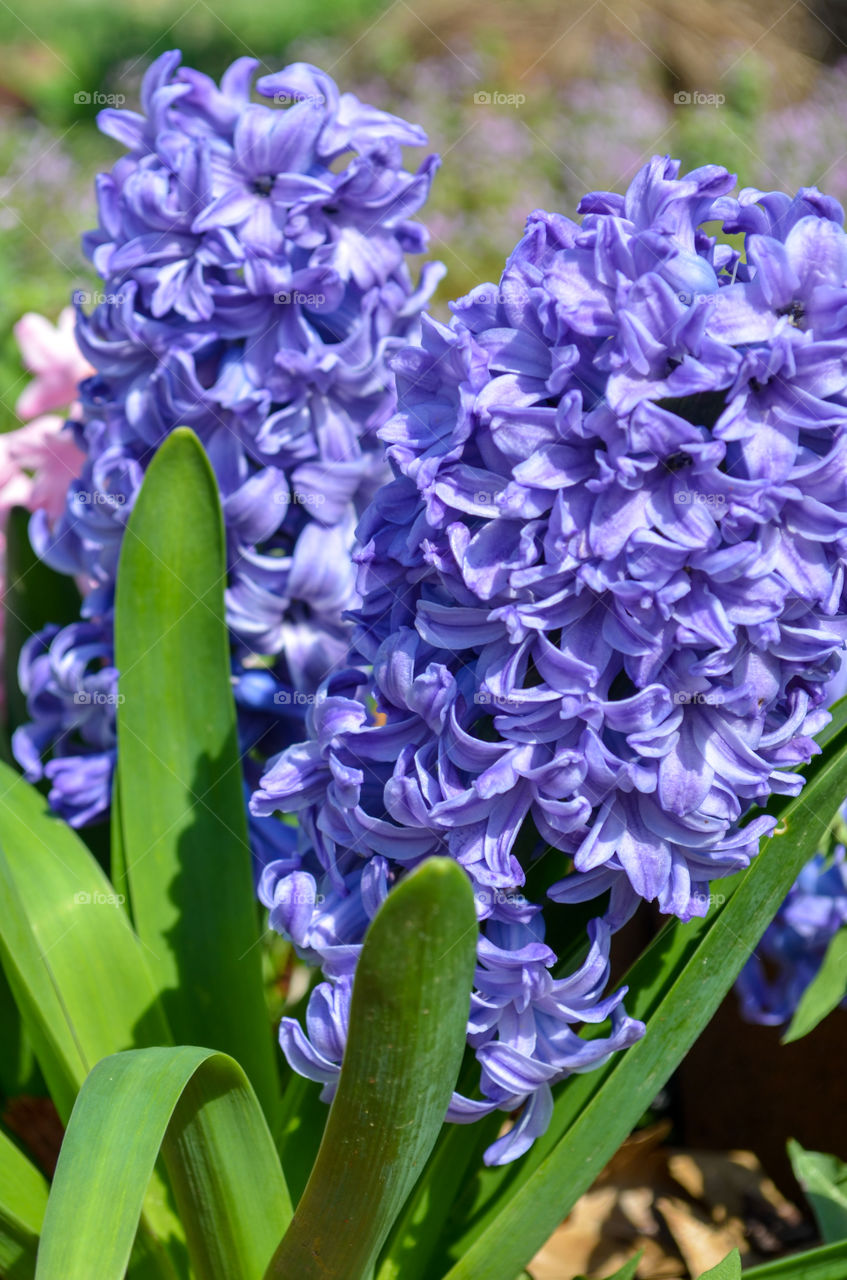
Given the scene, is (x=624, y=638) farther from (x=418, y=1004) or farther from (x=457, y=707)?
(x=418, y=1004)

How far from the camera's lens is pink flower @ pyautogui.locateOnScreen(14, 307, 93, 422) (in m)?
1.96

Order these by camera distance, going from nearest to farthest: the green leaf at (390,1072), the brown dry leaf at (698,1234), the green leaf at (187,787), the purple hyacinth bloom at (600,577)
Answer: the green leaf at (390,1072) → the purple hyacinth bloom at (600,577) → the green leaf at (187,787) → the brown dry leaf at (698,1234)

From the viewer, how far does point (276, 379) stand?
1439 millimetres

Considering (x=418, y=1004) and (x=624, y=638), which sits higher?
(x=624, y=638)

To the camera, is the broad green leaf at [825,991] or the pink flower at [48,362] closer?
the broad green leaf at [825,991]

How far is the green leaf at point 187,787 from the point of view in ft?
4.64

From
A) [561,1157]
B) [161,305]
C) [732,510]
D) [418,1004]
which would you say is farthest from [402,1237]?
[161,305]

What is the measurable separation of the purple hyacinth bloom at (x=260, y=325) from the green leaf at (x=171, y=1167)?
1.81 ft

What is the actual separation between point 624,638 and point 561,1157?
55 centimetres

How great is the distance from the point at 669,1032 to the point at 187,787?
0.64 m
